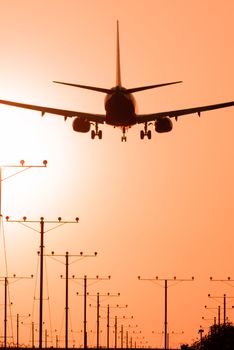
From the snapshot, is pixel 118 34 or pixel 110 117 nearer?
pixel 110 117

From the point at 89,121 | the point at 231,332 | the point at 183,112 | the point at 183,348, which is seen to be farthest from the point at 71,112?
the point at 231,332

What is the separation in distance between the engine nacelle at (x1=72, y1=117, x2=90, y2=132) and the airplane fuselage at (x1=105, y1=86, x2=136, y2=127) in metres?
3.71

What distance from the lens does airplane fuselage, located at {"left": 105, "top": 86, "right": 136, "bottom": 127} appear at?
97.0m

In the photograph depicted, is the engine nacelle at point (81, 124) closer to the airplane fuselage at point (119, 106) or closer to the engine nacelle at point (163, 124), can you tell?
the airplane fuselage at point (119, 106)

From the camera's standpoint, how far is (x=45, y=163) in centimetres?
9188

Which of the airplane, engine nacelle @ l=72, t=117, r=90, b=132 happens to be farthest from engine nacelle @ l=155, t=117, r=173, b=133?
engine nacelle @ l=72, t=117, r=90, b=132

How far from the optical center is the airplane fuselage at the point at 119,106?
3819 inches

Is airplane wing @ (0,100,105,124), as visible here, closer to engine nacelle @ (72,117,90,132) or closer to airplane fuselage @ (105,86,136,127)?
engine nacelle @ (72,117,90,132)

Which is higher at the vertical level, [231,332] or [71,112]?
[71,112]

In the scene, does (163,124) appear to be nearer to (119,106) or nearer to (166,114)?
(166,114)

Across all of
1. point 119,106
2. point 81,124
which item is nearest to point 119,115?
point 119,106

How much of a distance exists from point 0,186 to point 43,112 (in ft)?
30.4

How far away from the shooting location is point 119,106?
318ft

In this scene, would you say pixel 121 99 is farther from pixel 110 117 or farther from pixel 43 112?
pixel 43 112
